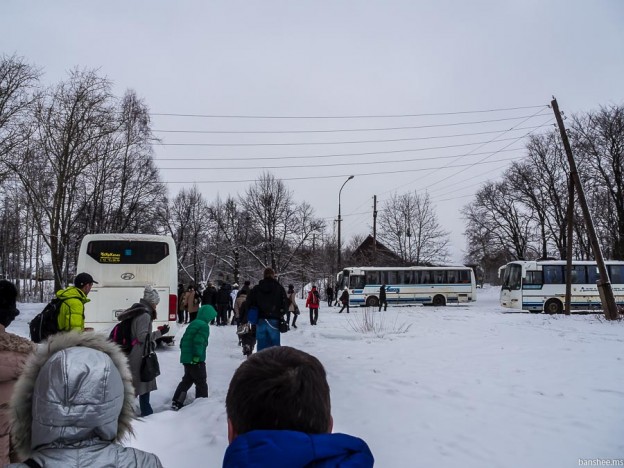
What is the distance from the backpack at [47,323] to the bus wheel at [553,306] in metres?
28.9

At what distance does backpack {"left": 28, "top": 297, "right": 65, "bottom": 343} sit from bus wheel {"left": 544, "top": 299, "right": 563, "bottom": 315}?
2886cm

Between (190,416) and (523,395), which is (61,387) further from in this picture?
(523,395)

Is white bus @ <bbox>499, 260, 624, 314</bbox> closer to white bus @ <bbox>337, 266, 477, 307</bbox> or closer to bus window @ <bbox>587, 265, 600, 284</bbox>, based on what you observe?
bus window @ <bbox>587, 265, 600, 284</bbox>

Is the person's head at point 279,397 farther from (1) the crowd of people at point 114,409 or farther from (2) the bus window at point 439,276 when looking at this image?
(2) the bus window at point 439,276

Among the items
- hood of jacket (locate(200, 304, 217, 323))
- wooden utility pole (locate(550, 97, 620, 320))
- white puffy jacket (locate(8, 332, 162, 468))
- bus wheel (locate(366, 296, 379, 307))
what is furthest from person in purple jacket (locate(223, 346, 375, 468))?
bus wheel (locate(366, 296, 379, 307))

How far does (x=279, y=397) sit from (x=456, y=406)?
518cm

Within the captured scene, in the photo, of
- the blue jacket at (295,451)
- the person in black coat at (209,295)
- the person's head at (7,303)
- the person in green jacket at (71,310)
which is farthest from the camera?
the person in black coat at (209,295)

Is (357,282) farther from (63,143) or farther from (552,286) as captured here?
(63,143)

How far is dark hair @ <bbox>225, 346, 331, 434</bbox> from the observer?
147 centimetres

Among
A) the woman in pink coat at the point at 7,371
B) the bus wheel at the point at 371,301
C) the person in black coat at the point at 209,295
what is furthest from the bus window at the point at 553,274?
the woman in pink coat at the point at 7,371

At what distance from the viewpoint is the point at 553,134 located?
40562mm

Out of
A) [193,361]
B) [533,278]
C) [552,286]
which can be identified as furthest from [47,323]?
[552,286]

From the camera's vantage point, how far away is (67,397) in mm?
1923

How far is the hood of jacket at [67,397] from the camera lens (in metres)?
1.90
